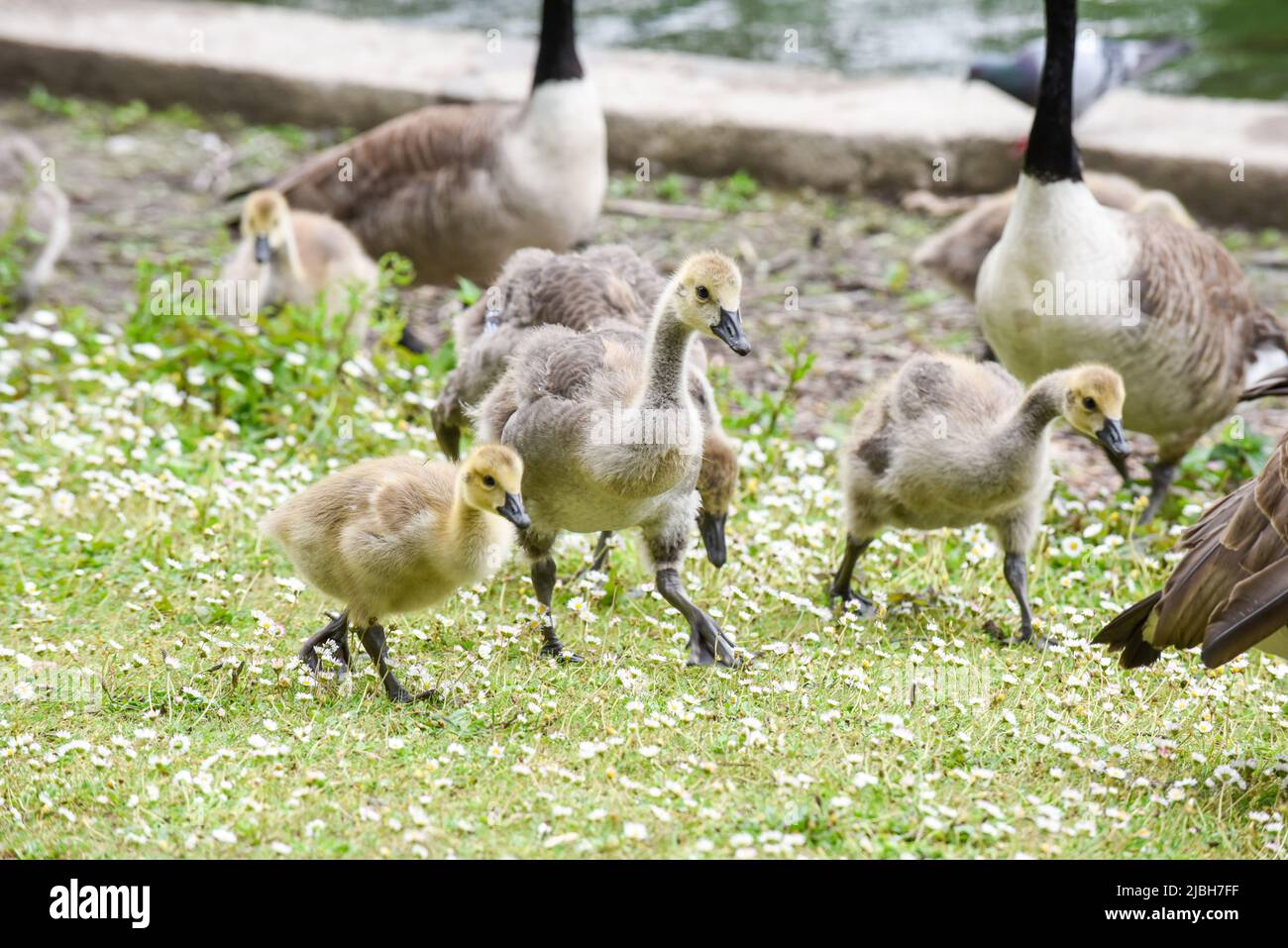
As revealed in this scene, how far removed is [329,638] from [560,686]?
83cm

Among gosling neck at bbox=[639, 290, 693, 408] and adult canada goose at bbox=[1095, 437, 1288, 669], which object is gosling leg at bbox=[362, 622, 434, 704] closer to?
gosling neck at bbox=[639, 290, 693, 408]

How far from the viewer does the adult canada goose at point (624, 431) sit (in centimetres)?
561

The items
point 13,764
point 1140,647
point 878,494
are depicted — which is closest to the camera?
point 13,764

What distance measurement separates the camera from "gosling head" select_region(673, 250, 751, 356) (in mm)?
5523

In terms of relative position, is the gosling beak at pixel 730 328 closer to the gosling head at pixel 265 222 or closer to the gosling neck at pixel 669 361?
the gosling neck at pixel 669 361

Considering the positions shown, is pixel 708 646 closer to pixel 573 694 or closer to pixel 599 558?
pixel 573 694

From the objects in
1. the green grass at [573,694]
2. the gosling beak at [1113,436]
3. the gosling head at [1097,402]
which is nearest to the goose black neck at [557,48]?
the green grass at [573,694]

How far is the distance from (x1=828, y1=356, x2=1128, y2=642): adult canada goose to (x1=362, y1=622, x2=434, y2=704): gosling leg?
6.48 feet

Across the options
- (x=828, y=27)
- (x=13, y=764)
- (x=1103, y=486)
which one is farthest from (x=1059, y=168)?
(x=828, y=27)

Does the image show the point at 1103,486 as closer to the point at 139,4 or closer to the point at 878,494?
the point at 878,494

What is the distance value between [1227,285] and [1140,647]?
3.16 m

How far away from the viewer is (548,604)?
6207 millimetres

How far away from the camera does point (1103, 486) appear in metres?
8.26

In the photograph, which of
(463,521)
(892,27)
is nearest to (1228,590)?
(463,521)
